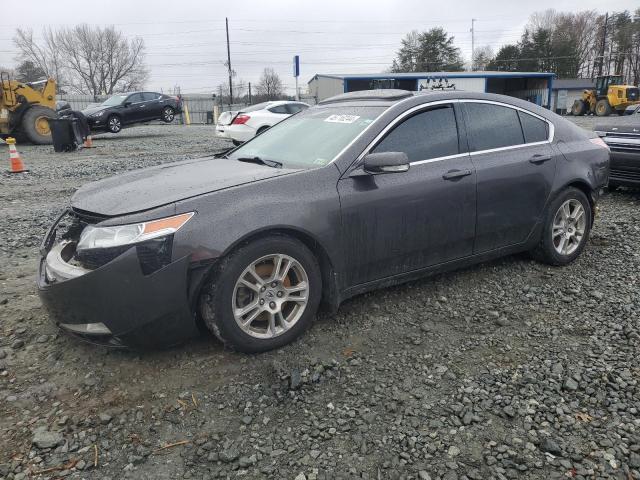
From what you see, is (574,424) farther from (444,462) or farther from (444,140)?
(444,140)

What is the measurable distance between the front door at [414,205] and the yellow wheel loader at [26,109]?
16.2 meters

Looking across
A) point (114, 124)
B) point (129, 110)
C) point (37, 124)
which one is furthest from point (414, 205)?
point (129, 110)

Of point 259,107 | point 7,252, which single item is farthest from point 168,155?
point 7,252

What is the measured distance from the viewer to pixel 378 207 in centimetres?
334

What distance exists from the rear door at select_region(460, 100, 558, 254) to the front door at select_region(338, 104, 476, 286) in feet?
0.48

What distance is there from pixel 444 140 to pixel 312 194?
125 centimetres

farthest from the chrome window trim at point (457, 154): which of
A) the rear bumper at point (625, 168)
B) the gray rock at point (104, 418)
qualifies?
the rear bumper at point (625, 168)

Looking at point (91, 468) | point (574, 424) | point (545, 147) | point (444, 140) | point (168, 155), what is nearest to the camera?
point (91, 468)

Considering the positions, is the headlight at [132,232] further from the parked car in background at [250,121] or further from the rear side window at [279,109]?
the rear side window at [279,109]

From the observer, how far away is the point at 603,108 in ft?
114

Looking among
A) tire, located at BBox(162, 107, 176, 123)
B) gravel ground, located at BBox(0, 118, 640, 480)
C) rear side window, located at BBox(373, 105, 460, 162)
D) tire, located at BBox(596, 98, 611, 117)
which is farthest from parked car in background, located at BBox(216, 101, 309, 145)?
tire, located at BBox(596, 98, 611, 117)

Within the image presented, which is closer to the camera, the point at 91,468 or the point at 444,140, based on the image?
the point at 91,468

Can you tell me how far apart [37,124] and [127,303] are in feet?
53.4

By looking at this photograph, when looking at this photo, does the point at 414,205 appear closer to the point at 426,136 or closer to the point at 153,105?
the point at 426,136
